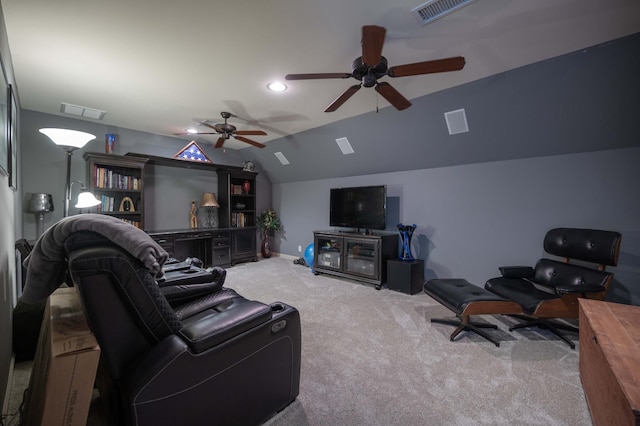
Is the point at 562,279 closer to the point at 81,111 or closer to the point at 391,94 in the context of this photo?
the point at 391,94

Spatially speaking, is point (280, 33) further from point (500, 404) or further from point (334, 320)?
point (500, 404)

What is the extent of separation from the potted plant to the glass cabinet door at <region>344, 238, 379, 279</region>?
2.33m

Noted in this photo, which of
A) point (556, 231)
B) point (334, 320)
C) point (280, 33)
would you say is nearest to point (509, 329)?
point (556, 231)

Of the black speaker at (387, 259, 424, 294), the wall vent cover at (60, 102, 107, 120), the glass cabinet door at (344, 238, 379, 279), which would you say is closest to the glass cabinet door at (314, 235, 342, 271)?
the glass cabinet door at (344, 238, 379, 279)

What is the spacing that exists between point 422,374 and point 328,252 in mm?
2841

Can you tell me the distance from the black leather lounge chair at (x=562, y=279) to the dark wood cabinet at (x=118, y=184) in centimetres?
507

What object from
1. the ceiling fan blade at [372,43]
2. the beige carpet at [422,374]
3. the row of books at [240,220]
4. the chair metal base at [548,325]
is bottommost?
the beige carpet at [422,374]

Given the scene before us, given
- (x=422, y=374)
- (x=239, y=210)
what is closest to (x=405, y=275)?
(x=422, y=374)

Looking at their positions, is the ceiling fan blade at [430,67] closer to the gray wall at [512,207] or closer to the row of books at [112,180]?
the gray wall at [512,207]

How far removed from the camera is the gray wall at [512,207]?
2627 mm

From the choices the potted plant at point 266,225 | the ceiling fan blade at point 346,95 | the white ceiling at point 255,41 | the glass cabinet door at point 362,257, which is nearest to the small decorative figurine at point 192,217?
the potted plant at point 266,225

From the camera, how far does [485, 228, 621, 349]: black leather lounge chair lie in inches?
87.6

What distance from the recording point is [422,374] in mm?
1903

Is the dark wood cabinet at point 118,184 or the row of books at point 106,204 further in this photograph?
the row of books at point 106,204
